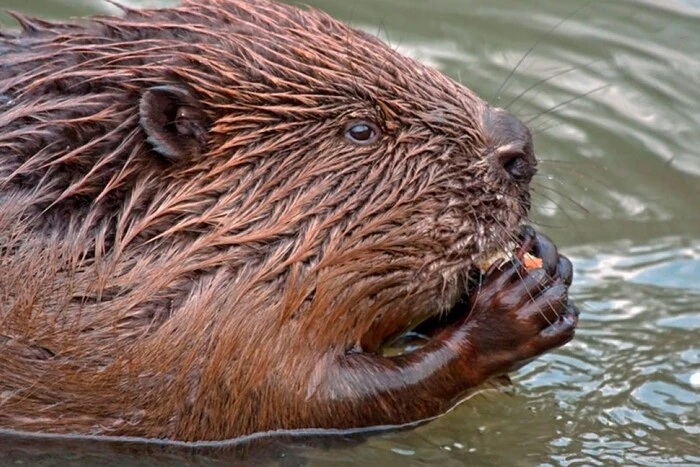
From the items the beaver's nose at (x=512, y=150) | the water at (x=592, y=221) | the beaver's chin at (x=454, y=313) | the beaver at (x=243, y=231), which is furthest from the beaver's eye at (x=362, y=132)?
the water at (x=592, y=221)

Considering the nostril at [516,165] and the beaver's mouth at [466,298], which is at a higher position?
the nostril at [516,165]

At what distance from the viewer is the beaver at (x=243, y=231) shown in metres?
4.33

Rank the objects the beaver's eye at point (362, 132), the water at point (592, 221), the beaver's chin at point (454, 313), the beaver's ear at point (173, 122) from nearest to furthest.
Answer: the beaver's ear at point (173, 122) → the beaver's eye at point (362, 132) → the beaver's chin at point (454, 313) → the water at point (592, 221)

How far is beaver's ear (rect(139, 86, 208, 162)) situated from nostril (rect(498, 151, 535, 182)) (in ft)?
3.08

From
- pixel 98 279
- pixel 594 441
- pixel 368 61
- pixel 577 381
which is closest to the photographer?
pixel 98 279

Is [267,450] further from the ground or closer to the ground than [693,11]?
closer to the ground

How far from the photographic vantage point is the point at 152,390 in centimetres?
441

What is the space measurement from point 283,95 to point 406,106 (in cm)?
41

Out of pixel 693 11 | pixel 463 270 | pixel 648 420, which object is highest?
pixel 693 11

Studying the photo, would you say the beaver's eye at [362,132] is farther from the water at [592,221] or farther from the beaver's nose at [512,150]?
the water at [592,221]

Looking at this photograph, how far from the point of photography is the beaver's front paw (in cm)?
457

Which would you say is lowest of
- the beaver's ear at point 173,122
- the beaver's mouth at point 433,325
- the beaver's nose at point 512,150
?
the beaver's mouth at point 433,325

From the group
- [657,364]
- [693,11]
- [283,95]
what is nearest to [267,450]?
[283,95]

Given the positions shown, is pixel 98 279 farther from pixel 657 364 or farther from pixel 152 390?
pixel 657 364
